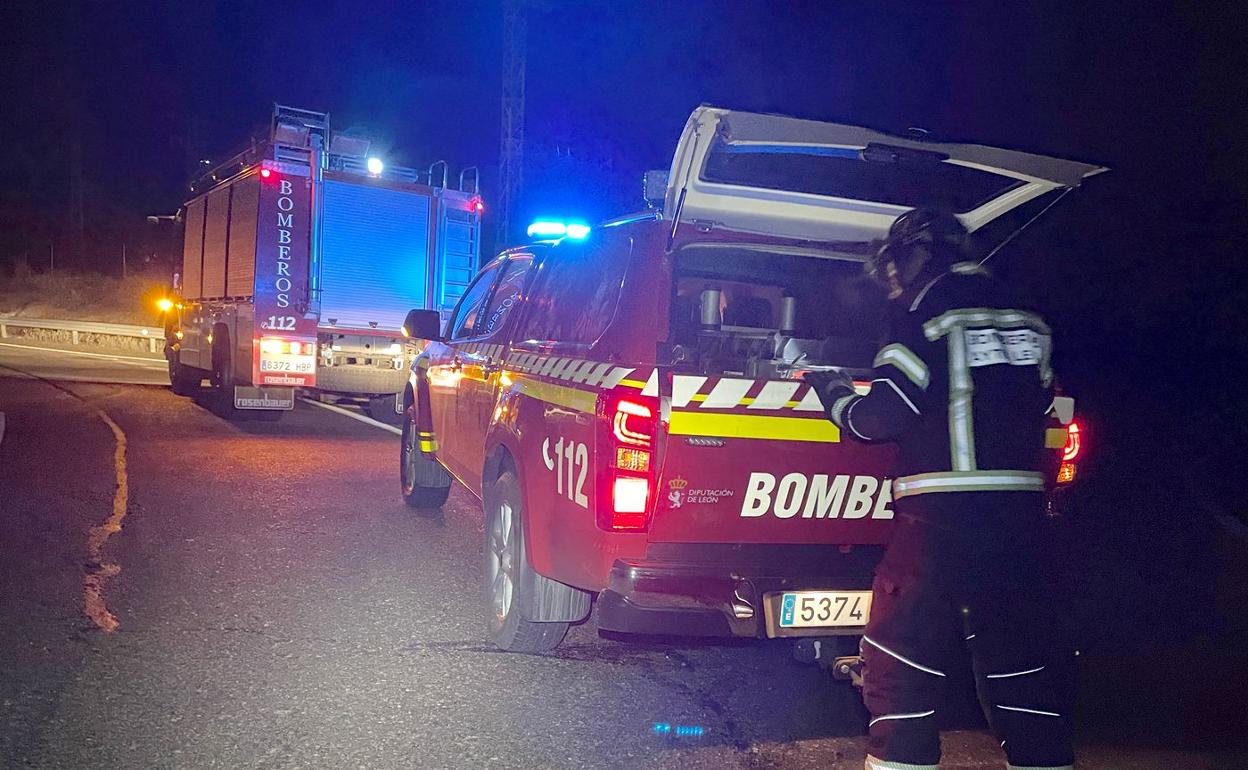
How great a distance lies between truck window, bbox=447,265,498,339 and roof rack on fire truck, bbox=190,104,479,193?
238 inches

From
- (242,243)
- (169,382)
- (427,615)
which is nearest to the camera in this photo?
(427,615)

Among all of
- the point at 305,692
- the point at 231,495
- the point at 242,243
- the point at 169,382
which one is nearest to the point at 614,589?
the point at 305,692

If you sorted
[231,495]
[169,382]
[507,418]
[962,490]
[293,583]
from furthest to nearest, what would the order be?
[169,382] < [231,495] < [293,583] < [507,418] < [962,490]

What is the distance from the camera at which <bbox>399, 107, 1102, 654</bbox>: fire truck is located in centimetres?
337

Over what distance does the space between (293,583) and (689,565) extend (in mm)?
2983

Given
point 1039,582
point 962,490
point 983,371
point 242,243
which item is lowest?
point 1039,582

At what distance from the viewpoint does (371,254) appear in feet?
41.0

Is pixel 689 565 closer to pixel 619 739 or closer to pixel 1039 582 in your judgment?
pixel 619 739

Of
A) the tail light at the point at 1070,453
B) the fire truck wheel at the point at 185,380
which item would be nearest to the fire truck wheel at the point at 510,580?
the tail light at the point at 1070,453

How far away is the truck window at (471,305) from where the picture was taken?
20.8 ft

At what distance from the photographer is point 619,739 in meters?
3.73

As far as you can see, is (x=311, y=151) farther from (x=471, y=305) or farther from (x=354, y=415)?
(x=471, y=305)

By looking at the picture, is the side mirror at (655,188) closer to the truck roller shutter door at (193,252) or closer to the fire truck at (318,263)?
the fire truck at (318,263)

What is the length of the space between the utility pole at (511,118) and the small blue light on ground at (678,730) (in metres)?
14.0
